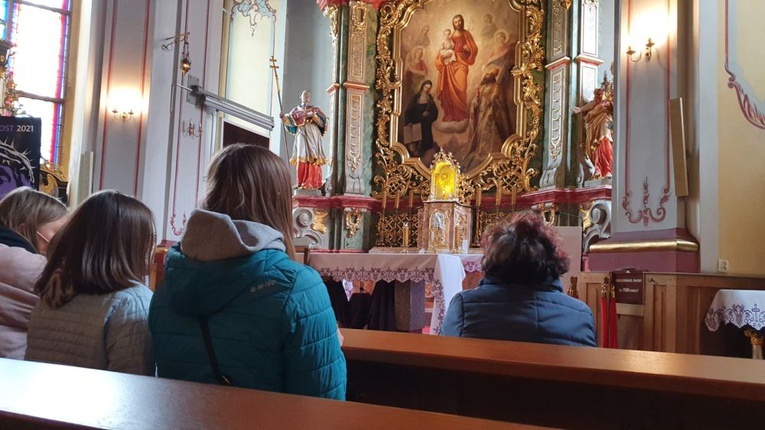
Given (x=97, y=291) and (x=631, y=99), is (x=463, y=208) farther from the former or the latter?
(x=97, y=291)

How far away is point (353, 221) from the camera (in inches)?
422

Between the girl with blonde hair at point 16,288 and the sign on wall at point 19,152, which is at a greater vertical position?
the sign on wall at point 19,152

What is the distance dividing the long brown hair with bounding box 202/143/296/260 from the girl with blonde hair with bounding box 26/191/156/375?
15.3 inches

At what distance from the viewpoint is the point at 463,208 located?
388 inches

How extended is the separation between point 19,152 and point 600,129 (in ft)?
22.1

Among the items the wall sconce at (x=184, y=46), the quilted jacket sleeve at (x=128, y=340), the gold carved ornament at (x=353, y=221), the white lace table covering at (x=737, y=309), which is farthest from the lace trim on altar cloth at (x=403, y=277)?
the quilted jacket sleeve at (x=128, y=340)

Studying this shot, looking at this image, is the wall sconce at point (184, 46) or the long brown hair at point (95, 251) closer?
the long brown hair at point (95, 251)

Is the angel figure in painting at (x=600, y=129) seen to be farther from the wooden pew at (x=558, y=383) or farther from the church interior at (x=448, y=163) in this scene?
the wooden pew at (x=558, y=383)

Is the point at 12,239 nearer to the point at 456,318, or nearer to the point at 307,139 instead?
Result: the point at 456,318

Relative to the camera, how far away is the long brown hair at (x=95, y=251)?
193 cm

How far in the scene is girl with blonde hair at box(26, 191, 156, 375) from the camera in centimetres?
191

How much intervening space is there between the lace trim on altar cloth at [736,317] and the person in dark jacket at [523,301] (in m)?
2.41

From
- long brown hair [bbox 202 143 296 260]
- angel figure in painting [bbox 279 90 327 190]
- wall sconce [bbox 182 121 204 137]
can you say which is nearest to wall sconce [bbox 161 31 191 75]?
wall sconce [bbox 182 121 204 137]

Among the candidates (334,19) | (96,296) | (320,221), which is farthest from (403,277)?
(334,19)
